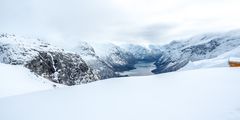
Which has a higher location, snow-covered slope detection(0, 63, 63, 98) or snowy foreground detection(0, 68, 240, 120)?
snow-covered slope detection(0, 63, 63, 98)

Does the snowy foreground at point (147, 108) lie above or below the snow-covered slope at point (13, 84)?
below

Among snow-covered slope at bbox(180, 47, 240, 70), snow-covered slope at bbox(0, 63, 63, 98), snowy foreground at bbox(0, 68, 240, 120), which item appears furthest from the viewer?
snow-covered slope at bbox(0, 63, 63, 98)


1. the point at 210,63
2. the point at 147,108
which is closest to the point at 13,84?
the point at 210,63

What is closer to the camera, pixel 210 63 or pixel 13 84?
pixel 210 63

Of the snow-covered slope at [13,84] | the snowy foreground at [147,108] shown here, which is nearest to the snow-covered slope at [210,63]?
the snow-covered slope at [13,84]

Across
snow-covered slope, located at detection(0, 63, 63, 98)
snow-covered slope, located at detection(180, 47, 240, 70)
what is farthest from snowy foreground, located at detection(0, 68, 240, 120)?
snow-covered slope, located at detection(180, 47, 240, 70)

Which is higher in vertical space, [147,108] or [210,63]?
[210,63]

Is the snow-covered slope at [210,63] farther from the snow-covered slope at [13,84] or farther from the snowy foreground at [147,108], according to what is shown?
the snowy foreground at [147,108]

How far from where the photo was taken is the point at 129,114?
8.26m

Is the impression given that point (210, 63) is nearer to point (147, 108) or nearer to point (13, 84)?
point (13, 84)

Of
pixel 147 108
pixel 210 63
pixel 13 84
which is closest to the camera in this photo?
pixel 147 108

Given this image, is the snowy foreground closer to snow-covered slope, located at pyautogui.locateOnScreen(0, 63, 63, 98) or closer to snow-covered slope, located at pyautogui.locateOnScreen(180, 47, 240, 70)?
snow-covered slope, located at pyautogui.locateOnScreen(0, 63, 63, 98)

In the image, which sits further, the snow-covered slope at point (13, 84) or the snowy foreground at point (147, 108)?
the snow-covered slope at point (13, 84)

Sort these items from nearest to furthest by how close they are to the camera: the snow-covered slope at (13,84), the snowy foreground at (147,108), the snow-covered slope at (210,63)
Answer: the snowy foreground at (147,108), the snow-covered slope at (210,63), the snow-covered slope at (13,84)
